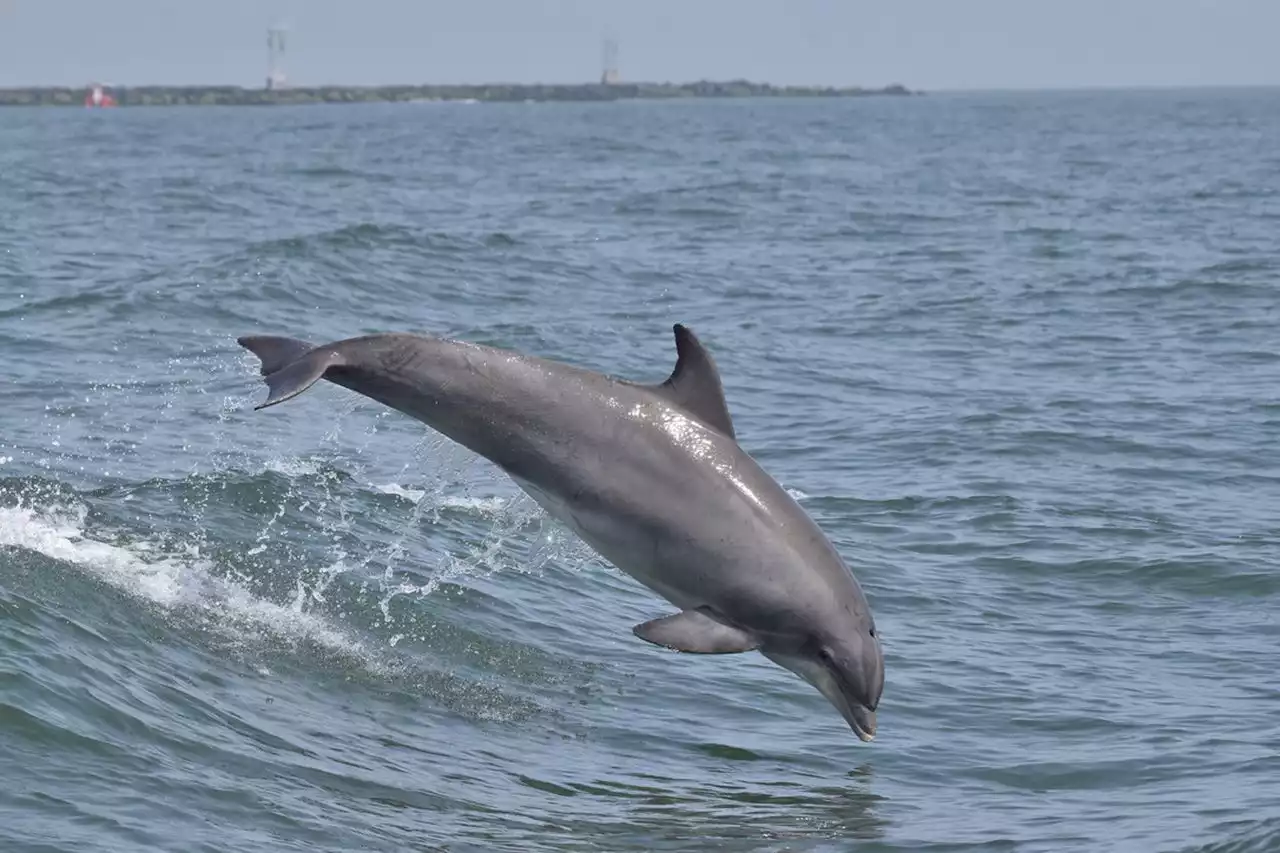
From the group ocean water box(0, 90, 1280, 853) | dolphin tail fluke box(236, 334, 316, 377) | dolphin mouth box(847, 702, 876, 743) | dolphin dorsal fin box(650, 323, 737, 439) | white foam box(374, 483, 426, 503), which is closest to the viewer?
dolphin dorsal fin box(650, 323, 737, 439)

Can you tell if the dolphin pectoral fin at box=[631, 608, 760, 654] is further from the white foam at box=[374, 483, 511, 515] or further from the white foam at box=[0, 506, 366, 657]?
the white foam at box=[374, 483, 511, 515]

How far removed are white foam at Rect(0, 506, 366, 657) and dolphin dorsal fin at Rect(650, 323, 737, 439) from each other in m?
4.20

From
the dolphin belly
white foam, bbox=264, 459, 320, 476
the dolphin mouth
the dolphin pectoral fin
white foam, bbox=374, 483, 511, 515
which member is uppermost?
the dolphin belly

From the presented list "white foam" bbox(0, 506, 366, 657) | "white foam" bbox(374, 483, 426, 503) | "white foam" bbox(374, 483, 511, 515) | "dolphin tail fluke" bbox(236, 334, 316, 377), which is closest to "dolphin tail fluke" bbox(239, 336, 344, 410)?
"dolphin tail fluke" bbox(236, 334, 316, 377)

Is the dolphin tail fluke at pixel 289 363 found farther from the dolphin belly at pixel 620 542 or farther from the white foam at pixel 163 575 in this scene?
the white foam at pixel 163 575

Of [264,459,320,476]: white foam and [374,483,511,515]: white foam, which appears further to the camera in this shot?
[264,459,320,476]: white foam

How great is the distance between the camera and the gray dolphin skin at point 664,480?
370 inches

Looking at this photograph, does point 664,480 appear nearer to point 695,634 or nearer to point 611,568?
point 695,634

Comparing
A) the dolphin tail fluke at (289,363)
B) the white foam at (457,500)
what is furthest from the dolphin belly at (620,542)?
the white foam at (457,500)

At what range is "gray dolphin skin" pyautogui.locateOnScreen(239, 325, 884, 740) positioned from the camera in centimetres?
941

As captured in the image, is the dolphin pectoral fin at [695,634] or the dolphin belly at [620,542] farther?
the dolphin belly at [620,542]

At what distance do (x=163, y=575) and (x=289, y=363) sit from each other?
4.69m

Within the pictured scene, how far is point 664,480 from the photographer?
947cm

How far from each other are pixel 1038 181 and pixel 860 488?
47.3m
